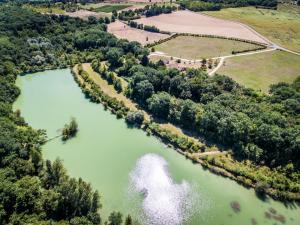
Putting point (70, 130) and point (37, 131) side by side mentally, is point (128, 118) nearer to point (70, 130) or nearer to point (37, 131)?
point (70, 130)

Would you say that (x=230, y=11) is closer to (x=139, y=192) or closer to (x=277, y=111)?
(x=277, y=111)

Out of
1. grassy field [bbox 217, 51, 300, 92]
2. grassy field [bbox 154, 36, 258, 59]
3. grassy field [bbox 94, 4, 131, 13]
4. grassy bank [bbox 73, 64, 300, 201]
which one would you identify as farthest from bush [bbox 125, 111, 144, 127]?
grassy field [bbox 94, 4, 131, 13]

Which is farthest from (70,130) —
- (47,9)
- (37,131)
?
(47,9)

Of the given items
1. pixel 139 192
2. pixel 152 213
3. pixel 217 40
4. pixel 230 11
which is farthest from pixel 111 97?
pixel 230 11

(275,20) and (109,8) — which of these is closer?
(275,20)

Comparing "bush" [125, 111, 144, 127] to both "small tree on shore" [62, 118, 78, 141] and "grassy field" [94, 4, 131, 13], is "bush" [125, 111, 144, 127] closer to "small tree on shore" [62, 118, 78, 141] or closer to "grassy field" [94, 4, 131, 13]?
"small tree on shore" [62, 118, 78, 141]

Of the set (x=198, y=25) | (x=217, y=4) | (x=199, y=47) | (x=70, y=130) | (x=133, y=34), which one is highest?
(x=217, y=4)
